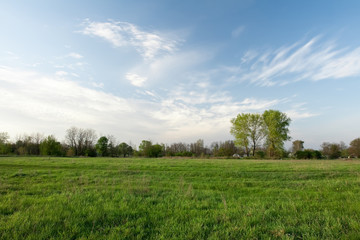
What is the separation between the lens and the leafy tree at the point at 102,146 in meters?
80.3

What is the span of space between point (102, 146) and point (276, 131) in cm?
6768

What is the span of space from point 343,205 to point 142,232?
6452 millimetres

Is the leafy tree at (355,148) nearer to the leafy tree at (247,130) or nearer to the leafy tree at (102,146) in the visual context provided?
the leafy tree at (247,130)

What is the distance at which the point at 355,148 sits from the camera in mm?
57656

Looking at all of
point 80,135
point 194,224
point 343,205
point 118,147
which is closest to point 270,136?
point 343,205

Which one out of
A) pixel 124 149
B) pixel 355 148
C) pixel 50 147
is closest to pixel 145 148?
pixel 124 149

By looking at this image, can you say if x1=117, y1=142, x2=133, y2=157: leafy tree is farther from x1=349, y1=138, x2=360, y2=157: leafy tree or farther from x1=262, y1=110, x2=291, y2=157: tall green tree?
x1=349, y1=138, x2=360, y2=157: leafy tree

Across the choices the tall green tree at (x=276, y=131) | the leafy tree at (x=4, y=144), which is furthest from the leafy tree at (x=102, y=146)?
the tall green tree at (x=276, y=131)

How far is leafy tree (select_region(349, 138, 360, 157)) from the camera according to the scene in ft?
186

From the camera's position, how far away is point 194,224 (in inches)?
183

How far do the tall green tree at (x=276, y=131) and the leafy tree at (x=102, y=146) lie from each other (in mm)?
64355

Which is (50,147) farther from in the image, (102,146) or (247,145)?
(247,145)

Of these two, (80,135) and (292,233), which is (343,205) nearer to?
(292,233)

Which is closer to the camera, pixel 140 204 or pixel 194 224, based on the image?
pixel 194 224
